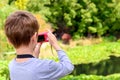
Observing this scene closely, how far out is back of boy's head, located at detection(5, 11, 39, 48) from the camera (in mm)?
2748

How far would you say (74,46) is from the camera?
22.7 metres

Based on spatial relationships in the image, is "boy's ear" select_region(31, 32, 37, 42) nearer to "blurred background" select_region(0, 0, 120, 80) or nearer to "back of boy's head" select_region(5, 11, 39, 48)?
"back of boy's head" select_region(5, 11, 39, 48)

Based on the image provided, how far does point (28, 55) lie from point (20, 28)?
0.20 metres

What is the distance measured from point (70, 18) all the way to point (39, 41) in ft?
69.8

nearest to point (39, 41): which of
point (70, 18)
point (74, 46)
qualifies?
point (74, 46)

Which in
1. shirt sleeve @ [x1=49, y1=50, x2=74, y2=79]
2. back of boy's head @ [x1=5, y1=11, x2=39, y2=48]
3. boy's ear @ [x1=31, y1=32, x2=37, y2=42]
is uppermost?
back of boy's head @ [x1=5, y1=11, x2=39, y2=48]

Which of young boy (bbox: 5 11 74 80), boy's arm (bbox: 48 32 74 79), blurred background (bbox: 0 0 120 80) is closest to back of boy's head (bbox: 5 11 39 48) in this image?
young boy (bbox: 5 11 74 80)

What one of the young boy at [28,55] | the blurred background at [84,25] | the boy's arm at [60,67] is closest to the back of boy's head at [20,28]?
the young boy at [28,55]

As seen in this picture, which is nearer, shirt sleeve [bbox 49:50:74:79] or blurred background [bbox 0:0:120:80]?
shirt sleeve [bbox 49:50:74:79]

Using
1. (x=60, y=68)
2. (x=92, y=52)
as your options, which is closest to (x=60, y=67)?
(x=60, y=68)

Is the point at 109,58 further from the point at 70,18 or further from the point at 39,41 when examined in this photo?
the point at 39,41

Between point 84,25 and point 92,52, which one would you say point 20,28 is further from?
point 84,25

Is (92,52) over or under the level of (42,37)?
under

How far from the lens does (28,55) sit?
2.81m
